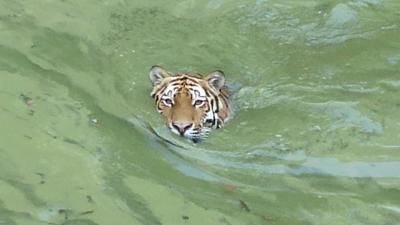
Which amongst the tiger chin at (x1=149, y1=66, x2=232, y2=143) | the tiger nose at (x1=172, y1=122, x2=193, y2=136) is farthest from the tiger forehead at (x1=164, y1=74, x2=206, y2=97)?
the tiger nose at (x1=172, y1=122, x2=193, y2=136)

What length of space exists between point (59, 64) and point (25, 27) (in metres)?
0.66

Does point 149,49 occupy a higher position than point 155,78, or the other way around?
point 149,49

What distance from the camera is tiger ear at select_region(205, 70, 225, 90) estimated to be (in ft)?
22.2

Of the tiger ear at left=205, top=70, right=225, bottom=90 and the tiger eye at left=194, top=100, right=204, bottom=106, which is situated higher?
the tiger ear at left=205, top=70, right=225, bottom=90

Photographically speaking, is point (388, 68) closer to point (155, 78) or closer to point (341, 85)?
point (341, 85)

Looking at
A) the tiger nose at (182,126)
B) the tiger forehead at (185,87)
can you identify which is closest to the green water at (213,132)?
the tiger nose at (182,126)

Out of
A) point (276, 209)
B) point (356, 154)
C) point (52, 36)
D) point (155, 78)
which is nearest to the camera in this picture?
point (276, 209)

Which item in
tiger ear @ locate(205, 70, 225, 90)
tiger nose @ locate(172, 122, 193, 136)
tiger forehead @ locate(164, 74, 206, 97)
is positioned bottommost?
tiger nose @ locate(172, 122, 193, 136)

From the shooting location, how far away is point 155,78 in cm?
689

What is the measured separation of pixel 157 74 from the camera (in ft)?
22.5

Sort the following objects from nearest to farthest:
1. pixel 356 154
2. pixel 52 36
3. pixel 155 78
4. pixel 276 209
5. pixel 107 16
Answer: pixel 276 209, pixel 356 154, pixel 155 78, pixel 52 36, pixel 107 16

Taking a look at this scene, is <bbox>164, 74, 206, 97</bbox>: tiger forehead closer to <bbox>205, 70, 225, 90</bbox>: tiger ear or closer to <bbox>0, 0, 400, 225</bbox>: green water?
<bbox>205, 70, 225, 90</bbox>: tiger ear

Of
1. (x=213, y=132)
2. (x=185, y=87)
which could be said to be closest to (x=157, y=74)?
(x=185, y=87)

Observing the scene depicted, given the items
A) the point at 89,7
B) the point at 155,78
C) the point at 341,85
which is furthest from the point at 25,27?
the point at 341,85
